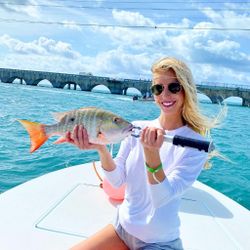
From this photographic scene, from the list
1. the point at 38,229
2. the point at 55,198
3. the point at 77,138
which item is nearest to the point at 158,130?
the point at 77,138

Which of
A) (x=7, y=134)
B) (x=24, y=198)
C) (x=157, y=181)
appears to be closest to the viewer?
(x=157, y=181)

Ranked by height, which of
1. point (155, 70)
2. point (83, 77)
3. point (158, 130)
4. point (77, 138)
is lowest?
point (83, 77)

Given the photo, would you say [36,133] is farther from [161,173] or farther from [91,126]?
[161,173]

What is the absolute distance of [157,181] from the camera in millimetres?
2146

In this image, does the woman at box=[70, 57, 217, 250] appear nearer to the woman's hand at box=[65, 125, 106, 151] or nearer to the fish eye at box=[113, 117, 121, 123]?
the woman's hand at box=[65, 125, 106, 151]

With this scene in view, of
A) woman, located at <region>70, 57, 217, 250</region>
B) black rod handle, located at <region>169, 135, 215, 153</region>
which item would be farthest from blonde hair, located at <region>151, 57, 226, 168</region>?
black rod handle, located at <region>169, 135, 215, 153</region>

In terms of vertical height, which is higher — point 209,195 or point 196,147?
point 196,147

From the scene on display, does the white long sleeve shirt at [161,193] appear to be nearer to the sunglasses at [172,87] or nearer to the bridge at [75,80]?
the sunglasses at [172,87]

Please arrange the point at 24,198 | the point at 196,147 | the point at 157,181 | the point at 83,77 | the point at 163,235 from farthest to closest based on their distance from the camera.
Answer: the point at 83,77, the point at 24,198, the point at 163,235, the point at 157,181, the point at 196,147

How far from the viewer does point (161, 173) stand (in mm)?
2148

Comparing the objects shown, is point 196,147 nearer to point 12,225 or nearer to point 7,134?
point 12,225

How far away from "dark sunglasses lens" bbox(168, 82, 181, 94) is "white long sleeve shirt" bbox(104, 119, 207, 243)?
0.97 ft

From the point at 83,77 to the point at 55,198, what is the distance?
74330 mm

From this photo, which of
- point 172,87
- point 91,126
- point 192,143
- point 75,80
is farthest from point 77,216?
point 75,80
